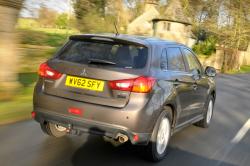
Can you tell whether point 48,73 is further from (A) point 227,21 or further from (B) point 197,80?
(A) point 227,21

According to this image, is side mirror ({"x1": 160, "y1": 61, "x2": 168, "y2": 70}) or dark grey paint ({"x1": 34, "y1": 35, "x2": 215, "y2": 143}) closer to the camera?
dark grey paint ({"x1": 34, "y1": 35, "x2": 215, "y2": 143})

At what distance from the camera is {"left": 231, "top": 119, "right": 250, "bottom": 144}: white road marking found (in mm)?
8409

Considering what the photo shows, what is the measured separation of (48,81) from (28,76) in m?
9.13

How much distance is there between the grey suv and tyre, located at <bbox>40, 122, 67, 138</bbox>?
0.01m

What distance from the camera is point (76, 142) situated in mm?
7109

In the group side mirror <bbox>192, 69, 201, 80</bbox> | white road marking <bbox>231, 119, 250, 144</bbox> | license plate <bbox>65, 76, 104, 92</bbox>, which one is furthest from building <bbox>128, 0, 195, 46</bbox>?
A: license plate <bbox>65, 76, 104, 92</bbox>

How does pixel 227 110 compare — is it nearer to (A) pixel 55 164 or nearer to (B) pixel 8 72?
(B) pixel 8 72

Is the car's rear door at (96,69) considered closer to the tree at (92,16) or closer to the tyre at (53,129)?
the tyre at (53,129)

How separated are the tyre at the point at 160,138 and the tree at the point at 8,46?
13.8 feet

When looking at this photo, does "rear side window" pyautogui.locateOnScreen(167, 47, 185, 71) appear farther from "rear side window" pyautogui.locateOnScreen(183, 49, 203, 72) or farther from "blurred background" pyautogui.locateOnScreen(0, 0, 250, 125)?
"blurred background" pyautogui.locateOnScreen(0, 0, 250, 125)

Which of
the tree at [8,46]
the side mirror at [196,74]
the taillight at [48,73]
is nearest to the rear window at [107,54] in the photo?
the taillight at [48,73]

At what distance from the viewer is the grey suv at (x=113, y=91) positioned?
6000 millimetres

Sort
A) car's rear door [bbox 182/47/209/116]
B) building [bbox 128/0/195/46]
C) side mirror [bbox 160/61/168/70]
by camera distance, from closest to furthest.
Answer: side mirror [bbox 160/61/168/70], car's rear door [bbox 182/47/209/116], building [bbox 128/0/195/46]

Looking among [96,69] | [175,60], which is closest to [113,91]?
[96,69]
